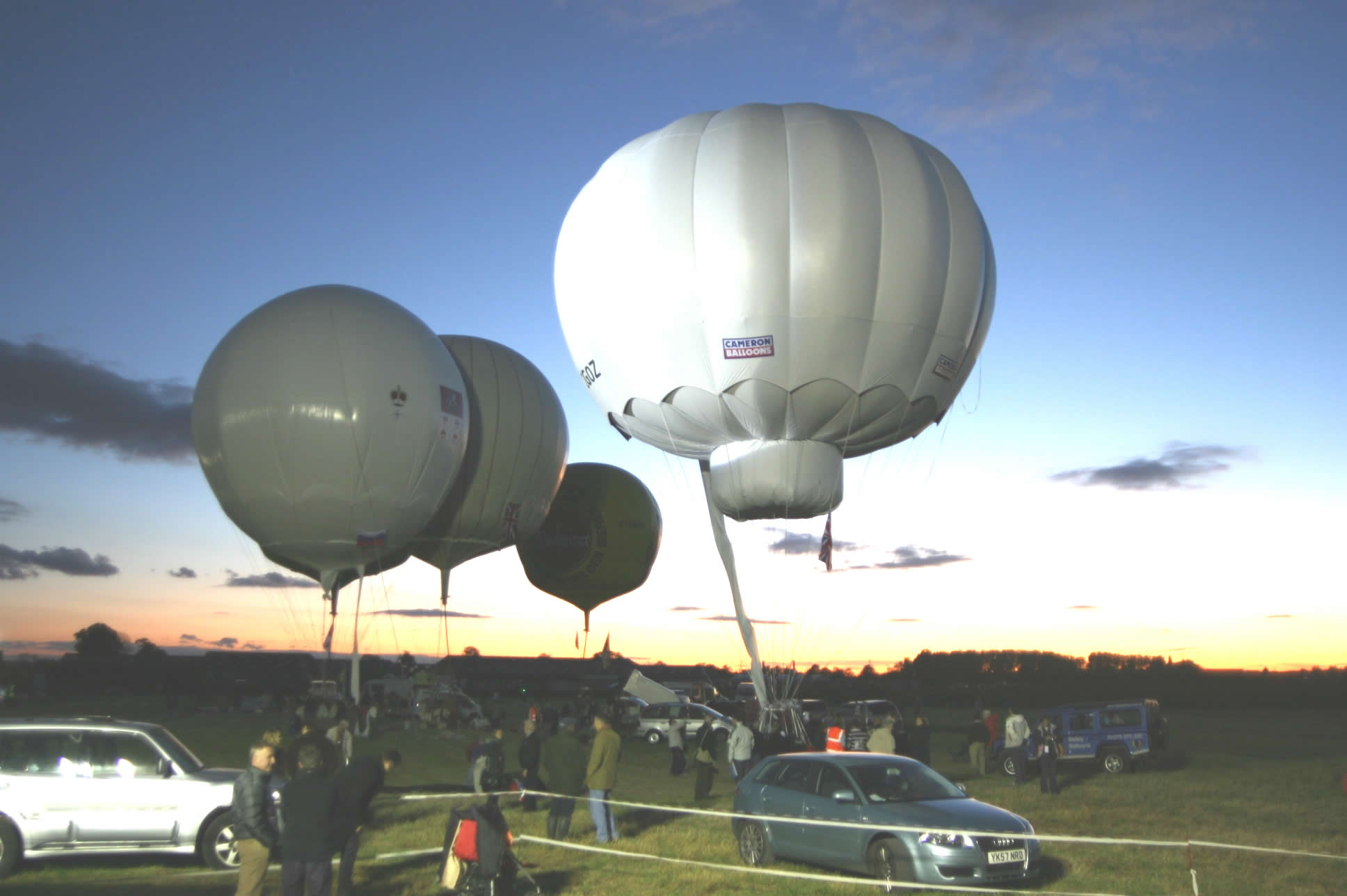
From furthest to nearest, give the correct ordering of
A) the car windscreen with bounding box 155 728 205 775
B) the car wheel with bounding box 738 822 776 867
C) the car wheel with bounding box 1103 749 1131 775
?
the car wheel with bounding box 1103 749 1131 775, the car wheel with bounding box 738 822 776 867, the car windscreen with bounding box 155 728 205 775

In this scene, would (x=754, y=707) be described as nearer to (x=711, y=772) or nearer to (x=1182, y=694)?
(x=711, y=772)

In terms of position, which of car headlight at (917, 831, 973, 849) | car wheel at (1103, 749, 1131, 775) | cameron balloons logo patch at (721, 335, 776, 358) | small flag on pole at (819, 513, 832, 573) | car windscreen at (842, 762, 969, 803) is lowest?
car wheel at (1103, 749, 1131, 775)

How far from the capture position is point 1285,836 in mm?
14672

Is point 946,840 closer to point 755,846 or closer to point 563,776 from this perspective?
point 755,846

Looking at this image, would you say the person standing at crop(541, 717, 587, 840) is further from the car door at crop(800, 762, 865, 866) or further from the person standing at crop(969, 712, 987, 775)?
the person standing at crop(969, 712, 987, 775)

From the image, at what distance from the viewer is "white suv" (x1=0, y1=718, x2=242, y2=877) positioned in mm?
10484

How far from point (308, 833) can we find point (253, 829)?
2.83ft

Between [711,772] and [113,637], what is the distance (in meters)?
104

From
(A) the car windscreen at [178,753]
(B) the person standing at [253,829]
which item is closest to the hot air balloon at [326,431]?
(A) the car windscreen at [178,753]

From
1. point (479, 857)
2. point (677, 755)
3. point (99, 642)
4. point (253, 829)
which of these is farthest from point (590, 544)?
point (99, 642)

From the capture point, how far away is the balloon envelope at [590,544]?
35750 millimetres

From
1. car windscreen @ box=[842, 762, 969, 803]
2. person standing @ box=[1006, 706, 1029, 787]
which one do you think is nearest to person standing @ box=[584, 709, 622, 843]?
car windscreen @ box=[842, 762, 969, 803]

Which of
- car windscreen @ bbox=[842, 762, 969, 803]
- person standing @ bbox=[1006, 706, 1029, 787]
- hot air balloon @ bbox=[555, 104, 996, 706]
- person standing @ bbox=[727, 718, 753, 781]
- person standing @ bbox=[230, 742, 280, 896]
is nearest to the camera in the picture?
person standing @ bbox=[230, 742, 280, 896]

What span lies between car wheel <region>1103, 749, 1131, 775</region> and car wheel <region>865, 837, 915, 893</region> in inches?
634
